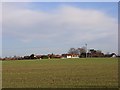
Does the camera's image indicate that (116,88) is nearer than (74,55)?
Yes

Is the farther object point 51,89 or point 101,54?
point 101,54

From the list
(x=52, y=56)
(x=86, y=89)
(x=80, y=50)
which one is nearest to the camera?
(x=86, y=89)

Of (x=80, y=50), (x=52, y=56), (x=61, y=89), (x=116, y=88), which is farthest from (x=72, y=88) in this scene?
(x=80, y=50)

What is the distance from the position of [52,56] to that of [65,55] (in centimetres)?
2037

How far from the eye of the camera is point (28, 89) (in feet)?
53.1

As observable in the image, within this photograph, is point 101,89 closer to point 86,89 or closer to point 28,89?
point 86,89

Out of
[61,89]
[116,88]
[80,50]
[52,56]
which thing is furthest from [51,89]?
[80,50]

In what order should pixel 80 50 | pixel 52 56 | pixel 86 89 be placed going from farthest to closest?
1. pixel 80 50
2. pixel 52 56
3. pixel 86 89

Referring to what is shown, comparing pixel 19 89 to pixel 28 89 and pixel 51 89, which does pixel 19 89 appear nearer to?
pixel 28 89

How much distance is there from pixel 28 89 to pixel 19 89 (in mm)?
493

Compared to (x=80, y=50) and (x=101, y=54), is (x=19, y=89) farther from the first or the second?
(x=80, y=50)

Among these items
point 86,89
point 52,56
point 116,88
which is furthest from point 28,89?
point 52,56

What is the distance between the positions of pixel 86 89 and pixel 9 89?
4.09 metres

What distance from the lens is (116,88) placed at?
1608 centimetres
